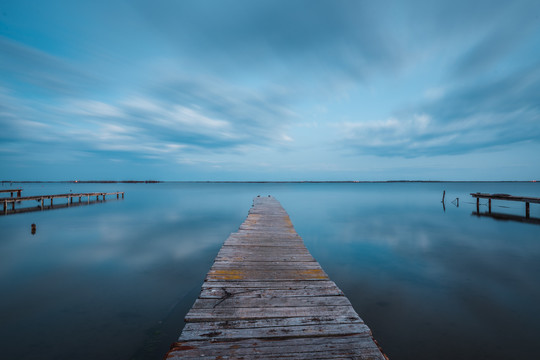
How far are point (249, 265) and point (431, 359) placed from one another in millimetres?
3754

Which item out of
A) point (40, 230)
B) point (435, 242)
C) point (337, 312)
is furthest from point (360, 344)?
point (40, 230)

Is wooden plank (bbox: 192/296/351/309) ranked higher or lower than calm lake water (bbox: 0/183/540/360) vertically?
higher

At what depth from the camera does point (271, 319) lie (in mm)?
3275

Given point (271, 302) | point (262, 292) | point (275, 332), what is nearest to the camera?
point (275, 332)

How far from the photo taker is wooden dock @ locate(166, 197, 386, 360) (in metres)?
2.67

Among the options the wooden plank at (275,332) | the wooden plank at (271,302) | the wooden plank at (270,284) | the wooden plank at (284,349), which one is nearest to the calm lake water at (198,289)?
the wooden plank at (270,284)

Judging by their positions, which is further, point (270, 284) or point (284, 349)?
point (270, 284)

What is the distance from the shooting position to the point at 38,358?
4215mm

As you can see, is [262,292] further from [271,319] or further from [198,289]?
[198,289]

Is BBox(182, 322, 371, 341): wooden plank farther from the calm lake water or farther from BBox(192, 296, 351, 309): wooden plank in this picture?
the calm lake water

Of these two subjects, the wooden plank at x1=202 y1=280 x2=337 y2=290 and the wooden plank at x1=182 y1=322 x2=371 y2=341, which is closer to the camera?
Result: the wooden plank at x1=182 y1=322 x2=371 y2=341

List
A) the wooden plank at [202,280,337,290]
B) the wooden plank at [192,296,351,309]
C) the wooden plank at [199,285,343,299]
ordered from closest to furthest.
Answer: the wooden plank at [192,296,351,309] < the wooden plank at [199,285,343,299] < the wooden plank at [202,280,337,290]

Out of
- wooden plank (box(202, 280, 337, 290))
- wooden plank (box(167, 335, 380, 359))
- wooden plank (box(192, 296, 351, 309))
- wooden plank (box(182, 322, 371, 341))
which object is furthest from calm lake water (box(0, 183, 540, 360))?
wooden plank (box(167, 335, 380, 359))

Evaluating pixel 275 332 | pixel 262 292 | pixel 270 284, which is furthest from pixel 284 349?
pixel 270 284
